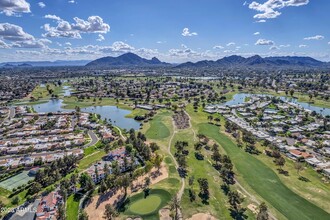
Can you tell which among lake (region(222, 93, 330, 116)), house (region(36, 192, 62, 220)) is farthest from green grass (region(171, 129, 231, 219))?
lake (region(222, 93, 330, 116))

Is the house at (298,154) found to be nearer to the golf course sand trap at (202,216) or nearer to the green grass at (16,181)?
the golf course sand trap at (202,216)

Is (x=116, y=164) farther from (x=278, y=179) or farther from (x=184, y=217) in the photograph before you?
(x=278, y=179)

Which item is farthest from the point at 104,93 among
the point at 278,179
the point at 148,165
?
the point at 278,179

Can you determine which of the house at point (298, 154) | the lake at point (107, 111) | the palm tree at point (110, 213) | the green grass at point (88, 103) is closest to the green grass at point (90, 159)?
the palm tree at point (110, 213)

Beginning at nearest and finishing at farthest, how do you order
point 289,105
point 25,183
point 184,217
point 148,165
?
point 184,217, point 25,183, point 148,165, point 289,105

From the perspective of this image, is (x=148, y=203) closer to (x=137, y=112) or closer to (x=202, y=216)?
(x=202, y=216)

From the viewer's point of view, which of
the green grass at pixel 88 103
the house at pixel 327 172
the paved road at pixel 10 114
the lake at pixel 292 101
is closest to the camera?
the house at pixel 327 172

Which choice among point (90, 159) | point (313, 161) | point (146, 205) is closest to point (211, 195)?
point (146, 205)
